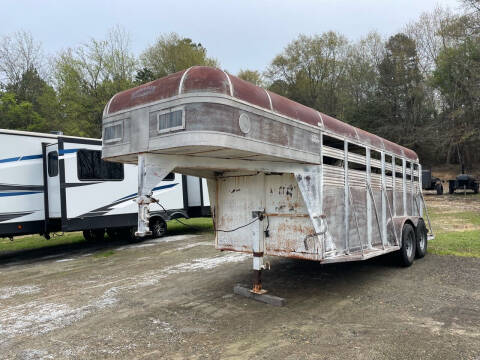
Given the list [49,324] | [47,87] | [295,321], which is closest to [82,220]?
[49,324]

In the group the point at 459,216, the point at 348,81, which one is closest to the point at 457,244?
the point at 459,216

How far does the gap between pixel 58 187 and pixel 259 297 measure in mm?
6435

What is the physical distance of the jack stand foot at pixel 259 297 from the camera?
5012 mm

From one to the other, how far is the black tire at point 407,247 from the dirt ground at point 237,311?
177mm

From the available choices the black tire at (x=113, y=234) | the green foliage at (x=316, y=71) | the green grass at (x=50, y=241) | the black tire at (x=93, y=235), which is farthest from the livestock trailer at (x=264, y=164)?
the green foliage at (x=316, y=71)

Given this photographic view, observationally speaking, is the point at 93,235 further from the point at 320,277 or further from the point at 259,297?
the point at 259,297

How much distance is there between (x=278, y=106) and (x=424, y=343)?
3.09 m

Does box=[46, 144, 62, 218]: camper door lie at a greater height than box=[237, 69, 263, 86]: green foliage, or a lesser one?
lesser

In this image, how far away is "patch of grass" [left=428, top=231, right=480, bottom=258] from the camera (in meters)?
8.32

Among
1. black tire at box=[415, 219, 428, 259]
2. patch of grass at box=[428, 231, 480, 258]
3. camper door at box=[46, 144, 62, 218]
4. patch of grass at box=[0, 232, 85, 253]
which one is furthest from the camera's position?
patch of grass at box=[0, 232, 85, 253]

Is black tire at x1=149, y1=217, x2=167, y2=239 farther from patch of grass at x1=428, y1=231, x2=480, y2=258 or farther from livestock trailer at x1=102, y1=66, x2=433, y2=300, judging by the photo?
patch of grass at x1=428, y1=231, x2=480, y2=258

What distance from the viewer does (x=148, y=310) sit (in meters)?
4.94

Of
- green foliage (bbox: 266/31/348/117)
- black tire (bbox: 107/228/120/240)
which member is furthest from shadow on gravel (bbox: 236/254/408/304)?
green foliage (bbox: 266/31/348/117)

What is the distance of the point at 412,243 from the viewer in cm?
734
